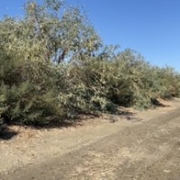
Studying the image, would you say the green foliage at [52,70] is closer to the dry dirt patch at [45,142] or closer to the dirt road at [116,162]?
the dry dirt patch at [45,142]

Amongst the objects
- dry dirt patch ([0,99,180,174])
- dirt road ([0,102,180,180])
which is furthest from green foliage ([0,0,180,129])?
dirt road ([0,102,180,180])

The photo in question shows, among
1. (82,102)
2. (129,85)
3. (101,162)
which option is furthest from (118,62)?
(101,162)

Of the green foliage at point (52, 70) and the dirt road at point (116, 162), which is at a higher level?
the green foliage at point (52, 70)

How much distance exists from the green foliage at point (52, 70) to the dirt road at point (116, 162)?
8.86ft

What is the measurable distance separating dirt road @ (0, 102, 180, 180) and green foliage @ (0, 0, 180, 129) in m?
2.70

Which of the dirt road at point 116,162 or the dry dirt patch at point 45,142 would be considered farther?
the dry dirt patch at point 45,142

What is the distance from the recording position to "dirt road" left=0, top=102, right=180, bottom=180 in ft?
25.1

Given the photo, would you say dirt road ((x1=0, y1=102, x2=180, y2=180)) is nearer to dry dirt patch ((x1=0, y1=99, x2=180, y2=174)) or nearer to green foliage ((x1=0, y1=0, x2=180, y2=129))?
dry dirt patch ((x1=0, y1=99, x2=180, y2=174))

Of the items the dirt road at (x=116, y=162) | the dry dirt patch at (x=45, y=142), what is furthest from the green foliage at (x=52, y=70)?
the dirt road at (x=116, y=162)

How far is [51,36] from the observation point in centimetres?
1731

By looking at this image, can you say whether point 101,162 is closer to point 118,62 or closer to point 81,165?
point 81,165

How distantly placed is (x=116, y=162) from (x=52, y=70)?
700 cm

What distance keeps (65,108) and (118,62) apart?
279 inches

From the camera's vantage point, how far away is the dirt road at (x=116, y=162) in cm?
766
